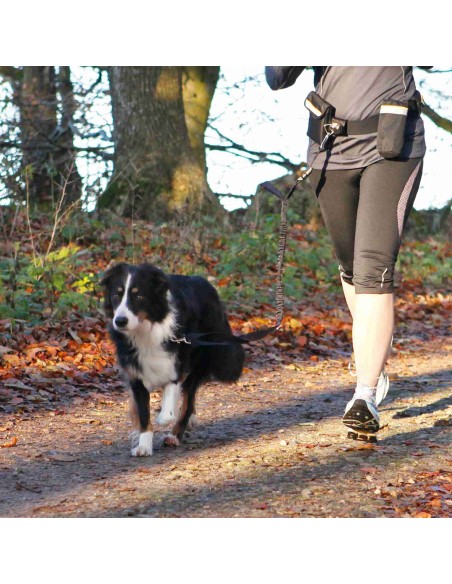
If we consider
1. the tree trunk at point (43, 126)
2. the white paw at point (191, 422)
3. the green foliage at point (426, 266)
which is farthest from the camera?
the green foliage at point (426, 266)

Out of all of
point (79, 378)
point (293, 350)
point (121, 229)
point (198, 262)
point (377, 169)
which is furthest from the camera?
point (121, 229)

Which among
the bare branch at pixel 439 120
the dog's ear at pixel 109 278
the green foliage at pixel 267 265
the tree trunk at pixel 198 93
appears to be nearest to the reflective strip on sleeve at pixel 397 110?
the dog's ear at pixel 109 278

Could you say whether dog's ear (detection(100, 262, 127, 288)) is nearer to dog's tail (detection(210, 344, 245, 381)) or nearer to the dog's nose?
the dog's nose

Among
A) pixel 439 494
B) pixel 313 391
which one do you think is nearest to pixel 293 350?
pixel 313 391

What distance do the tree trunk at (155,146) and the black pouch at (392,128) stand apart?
28.3ft

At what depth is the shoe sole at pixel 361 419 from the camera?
4539 mm

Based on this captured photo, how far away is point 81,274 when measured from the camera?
353 inches

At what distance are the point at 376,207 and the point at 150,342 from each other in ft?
5.61

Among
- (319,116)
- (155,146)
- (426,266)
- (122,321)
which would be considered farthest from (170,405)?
(426,266)

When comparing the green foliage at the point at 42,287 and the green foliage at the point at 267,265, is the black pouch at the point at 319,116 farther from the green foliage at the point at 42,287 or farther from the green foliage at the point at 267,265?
the green foliage at the point at 267,265

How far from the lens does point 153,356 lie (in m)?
5.18

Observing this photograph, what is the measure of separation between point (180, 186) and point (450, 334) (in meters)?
5.19

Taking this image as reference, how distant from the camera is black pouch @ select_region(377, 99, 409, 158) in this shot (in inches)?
171

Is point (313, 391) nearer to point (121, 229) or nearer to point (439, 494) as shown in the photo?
point (439, 494)
